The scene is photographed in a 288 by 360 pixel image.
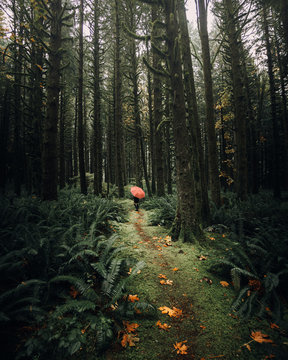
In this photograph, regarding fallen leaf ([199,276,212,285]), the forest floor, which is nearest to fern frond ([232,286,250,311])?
the forest floor

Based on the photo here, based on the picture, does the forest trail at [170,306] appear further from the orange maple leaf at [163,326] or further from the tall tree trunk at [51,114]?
the tall tree trunk at [51,114]

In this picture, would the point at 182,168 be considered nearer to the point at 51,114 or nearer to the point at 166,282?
the point at 166,282

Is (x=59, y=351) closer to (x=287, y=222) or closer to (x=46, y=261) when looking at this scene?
(x=46, y=261)

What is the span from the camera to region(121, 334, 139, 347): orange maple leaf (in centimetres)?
197

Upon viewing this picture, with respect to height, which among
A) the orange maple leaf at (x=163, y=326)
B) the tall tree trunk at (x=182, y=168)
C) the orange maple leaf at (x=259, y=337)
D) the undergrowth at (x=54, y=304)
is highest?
the tall tree trunk at (x=182, y=168)

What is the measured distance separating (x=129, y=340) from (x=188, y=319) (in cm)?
93

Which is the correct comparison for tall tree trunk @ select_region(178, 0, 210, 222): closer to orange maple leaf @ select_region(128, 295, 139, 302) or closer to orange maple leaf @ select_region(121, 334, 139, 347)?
orange maple leaf @ select_region(128, 295, 139, 302)

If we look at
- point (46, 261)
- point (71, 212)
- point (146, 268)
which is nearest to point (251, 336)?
point (146, 268)

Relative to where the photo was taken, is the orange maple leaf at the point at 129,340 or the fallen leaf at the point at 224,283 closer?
the orange maple leaf at the point at 129,340

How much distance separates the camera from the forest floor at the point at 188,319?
1.95m

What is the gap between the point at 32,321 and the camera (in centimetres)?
192

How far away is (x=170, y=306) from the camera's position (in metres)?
2.67

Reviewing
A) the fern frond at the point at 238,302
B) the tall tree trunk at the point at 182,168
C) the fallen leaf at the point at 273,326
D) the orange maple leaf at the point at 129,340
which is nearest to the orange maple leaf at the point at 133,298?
the orange maple leaf at the point at 129,340

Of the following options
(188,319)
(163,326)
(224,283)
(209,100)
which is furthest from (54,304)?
(209,100)
